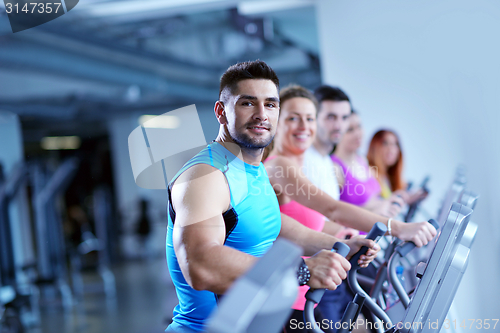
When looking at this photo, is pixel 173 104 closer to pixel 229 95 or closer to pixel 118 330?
pixel 118 330

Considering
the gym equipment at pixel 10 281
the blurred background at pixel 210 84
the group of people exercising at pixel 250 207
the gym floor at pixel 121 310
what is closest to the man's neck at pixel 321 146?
the group of people exercising at pixel 250 207

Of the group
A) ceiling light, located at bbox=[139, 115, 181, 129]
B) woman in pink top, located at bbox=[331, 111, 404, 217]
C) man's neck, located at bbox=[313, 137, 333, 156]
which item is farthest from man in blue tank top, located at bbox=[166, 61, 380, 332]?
woman in pink top, located at bbox=[331, 111, 404, 217]

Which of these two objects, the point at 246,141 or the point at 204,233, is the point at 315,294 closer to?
the point at 204,233

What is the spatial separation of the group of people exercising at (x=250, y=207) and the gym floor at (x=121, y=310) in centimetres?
194

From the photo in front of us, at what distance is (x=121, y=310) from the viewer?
4555 mm

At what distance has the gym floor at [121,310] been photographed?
3.97m

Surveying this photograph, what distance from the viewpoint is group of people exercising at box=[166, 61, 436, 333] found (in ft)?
3.07

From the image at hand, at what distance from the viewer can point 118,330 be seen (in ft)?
12.6

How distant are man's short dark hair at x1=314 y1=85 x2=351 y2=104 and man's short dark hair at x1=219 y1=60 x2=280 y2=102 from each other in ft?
3.22

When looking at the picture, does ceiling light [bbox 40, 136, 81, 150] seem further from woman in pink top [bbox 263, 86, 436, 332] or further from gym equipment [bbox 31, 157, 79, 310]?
woman in pink top [bbox 263, 86, 436, 332]

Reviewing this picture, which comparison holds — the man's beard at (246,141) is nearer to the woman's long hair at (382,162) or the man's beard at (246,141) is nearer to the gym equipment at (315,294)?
the gym equipment at (315,294)

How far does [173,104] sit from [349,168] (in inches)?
223

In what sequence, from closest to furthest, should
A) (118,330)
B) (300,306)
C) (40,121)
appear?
(300,306) → (118,330) → (40,121)

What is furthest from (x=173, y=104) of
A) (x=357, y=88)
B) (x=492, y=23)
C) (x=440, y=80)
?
(x=492, y=23)
